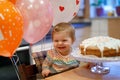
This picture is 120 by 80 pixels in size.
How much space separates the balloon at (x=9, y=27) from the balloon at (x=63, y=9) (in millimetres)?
564

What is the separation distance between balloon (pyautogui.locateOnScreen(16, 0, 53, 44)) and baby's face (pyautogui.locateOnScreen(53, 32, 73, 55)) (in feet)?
0.34

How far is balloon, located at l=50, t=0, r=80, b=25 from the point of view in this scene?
1.69 m

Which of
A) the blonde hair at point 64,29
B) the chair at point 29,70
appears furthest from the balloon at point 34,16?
the chair at point 29,70

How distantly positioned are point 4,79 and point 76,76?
1.43 metres

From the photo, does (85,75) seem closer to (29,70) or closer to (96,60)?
(96,60)

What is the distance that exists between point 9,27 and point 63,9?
69 cm

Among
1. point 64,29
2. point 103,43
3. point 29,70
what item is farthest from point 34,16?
point 103,43

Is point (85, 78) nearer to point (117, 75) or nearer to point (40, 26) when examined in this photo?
point (117, 75)

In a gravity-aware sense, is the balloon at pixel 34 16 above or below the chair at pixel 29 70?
above

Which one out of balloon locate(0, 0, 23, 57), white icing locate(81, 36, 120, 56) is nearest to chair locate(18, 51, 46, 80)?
balloon locate(0, 0, 23, 57)

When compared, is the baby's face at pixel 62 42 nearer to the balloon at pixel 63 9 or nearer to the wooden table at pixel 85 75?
the wooden table at pixel 85 75

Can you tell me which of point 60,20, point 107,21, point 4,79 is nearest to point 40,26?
point 60,20

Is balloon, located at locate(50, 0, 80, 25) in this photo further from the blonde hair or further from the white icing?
the white icing

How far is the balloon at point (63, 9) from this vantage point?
1686 millimetres
